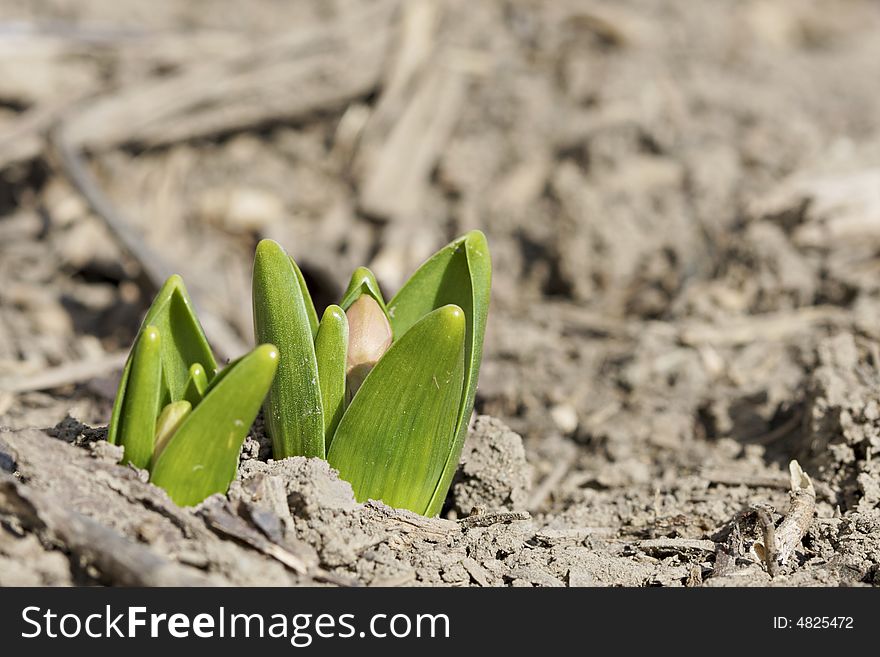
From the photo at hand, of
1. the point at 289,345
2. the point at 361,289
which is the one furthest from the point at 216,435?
the point at 361,289

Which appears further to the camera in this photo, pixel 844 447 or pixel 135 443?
pixel 844 447

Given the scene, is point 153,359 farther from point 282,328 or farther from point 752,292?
point 752,292

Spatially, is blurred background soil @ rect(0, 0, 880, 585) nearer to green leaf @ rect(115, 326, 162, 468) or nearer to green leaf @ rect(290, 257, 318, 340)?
green leaf @ rect(290, 257, 318, 340)

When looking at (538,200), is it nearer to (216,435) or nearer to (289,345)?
(289,345)

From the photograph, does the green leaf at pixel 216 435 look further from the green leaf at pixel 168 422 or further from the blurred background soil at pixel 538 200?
the blurred background soil at pixel 538 200

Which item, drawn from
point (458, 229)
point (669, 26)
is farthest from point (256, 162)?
point (669, 26)
